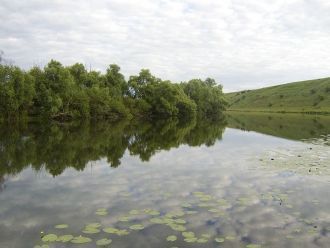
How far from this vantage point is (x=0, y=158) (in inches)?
1258

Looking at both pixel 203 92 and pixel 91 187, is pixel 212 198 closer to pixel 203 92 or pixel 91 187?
pixel 91 187

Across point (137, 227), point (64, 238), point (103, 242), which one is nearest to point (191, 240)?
point (137, 227)

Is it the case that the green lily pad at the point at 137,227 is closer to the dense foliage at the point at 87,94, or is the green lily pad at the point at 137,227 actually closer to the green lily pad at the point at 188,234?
the green lily pad at the point at 188,234

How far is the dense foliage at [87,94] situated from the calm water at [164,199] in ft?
159

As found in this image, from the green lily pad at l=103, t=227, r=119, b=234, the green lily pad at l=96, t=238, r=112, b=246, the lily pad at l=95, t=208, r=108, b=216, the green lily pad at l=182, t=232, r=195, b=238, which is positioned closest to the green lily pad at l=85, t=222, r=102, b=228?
the green lily pad at l=103, t=227, r=119, b=234

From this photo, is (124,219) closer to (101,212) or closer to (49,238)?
(101,212)

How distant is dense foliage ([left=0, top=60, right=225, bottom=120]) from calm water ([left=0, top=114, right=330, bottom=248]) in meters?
48.5

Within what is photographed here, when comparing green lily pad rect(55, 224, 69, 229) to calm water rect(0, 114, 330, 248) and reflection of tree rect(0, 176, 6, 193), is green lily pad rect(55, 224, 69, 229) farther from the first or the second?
reflection of tree rect(0, 176, 6, 193)

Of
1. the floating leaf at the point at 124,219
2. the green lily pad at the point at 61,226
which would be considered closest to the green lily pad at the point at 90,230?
the green lily pad at the point at 61,226

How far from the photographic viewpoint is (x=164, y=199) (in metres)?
19.2

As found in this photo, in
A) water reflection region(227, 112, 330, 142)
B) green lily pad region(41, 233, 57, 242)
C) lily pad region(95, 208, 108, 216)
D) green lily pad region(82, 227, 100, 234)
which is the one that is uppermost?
green lily pad region(41, 233, 57, 242)

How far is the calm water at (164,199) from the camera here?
13.9m

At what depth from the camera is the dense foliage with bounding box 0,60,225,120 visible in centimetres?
8025

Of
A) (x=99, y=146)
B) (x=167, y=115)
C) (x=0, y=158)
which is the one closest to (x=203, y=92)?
(x=167, y=115)
